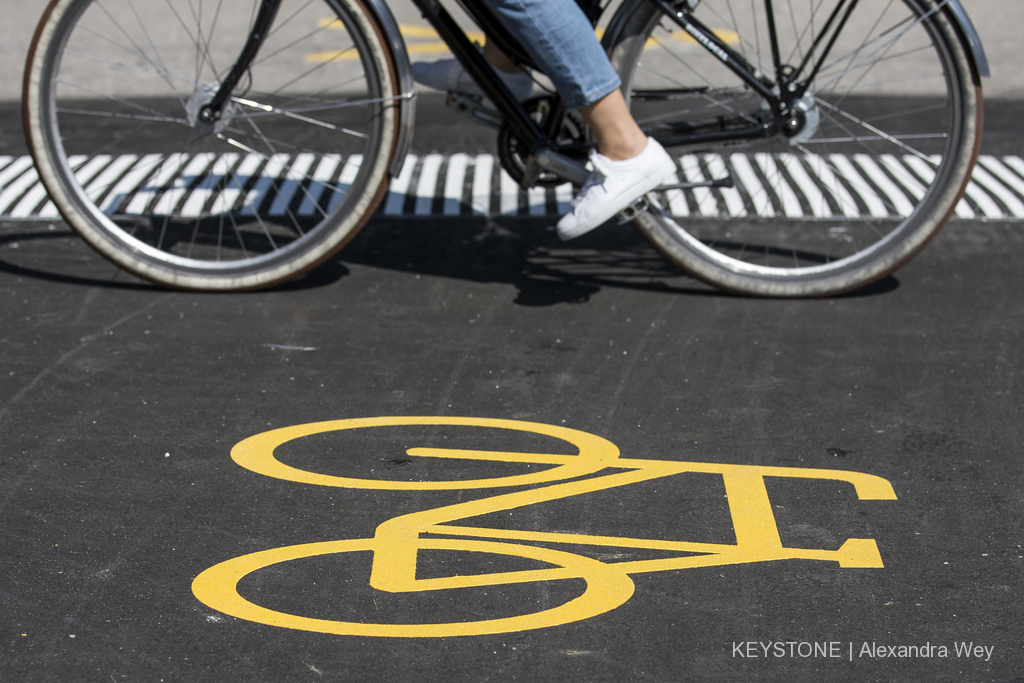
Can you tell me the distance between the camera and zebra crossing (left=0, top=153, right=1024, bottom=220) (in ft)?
16.4

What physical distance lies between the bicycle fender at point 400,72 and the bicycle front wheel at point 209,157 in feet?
0.08

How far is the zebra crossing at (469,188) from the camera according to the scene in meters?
5.00

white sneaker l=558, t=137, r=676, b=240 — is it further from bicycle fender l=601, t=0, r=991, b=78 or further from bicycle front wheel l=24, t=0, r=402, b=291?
bicycle front wheel l=24, t=0, r=402, b=291

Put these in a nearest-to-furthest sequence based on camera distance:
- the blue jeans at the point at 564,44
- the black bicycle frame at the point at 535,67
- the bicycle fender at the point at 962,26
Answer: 1. the blue jeans at the point at 564,44
2. the bicycle fender at the point at 962,26
3. the black bicycle frame at the point at 535,67

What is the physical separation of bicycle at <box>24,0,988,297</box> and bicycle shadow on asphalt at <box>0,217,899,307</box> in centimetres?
21

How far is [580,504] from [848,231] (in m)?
2.49

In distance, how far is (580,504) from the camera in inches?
113

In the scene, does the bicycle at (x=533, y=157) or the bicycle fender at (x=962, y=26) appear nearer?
the bicycle fender at (x=962, y=26)

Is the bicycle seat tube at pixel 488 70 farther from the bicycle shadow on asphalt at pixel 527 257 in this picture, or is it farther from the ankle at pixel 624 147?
the bicycle shadow on asphalt at pixel 527 257

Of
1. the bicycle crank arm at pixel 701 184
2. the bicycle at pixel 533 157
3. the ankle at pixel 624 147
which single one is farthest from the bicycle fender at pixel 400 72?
the bicycle crank arm at pixel 701 184

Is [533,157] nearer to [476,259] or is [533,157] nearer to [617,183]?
[617,183]

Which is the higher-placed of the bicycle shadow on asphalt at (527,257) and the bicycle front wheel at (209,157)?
the bicycle front wheel at (209,157)

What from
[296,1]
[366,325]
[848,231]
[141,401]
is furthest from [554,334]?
[296,1]

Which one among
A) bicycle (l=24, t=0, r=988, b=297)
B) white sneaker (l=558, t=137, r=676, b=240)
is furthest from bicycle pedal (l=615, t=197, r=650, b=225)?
white sneaker (l=558, t=137, r=676, b=240)
